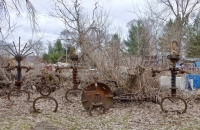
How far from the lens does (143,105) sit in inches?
266

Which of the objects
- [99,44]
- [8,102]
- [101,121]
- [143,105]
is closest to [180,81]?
[143,105]

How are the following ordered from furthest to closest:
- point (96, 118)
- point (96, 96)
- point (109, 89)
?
point (109, 89), point (96, 96), point (96, 118)

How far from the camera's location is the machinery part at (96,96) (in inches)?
238

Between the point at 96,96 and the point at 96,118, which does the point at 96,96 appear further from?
the point at 96,118

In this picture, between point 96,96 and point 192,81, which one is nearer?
point 96,96

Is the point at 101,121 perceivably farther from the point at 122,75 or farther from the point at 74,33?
the point at 74,33

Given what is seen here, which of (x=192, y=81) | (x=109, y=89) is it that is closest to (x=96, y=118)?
(x=109, y=89)

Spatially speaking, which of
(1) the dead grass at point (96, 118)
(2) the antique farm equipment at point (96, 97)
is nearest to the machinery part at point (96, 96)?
(2) the antique farm equipment at point (96, 97)

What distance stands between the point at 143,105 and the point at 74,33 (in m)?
5.84

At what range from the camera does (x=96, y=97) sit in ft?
19.9

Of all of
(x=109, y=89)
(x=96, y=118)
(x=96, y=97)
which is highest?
(x=109, y=89)

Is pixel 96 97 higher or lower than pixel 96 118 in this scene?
higher

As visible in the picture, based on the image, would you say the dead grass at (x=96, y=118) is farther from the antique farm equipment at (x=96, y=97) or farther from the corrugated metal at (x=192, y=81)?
the corrugated metal at (x=192, y=81)

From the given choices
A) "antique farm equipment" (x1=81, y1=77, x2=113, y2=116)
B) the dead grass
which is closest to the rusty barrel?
"antique farm equipment" (x1=81, y1=77, x2=113, y2=116)
